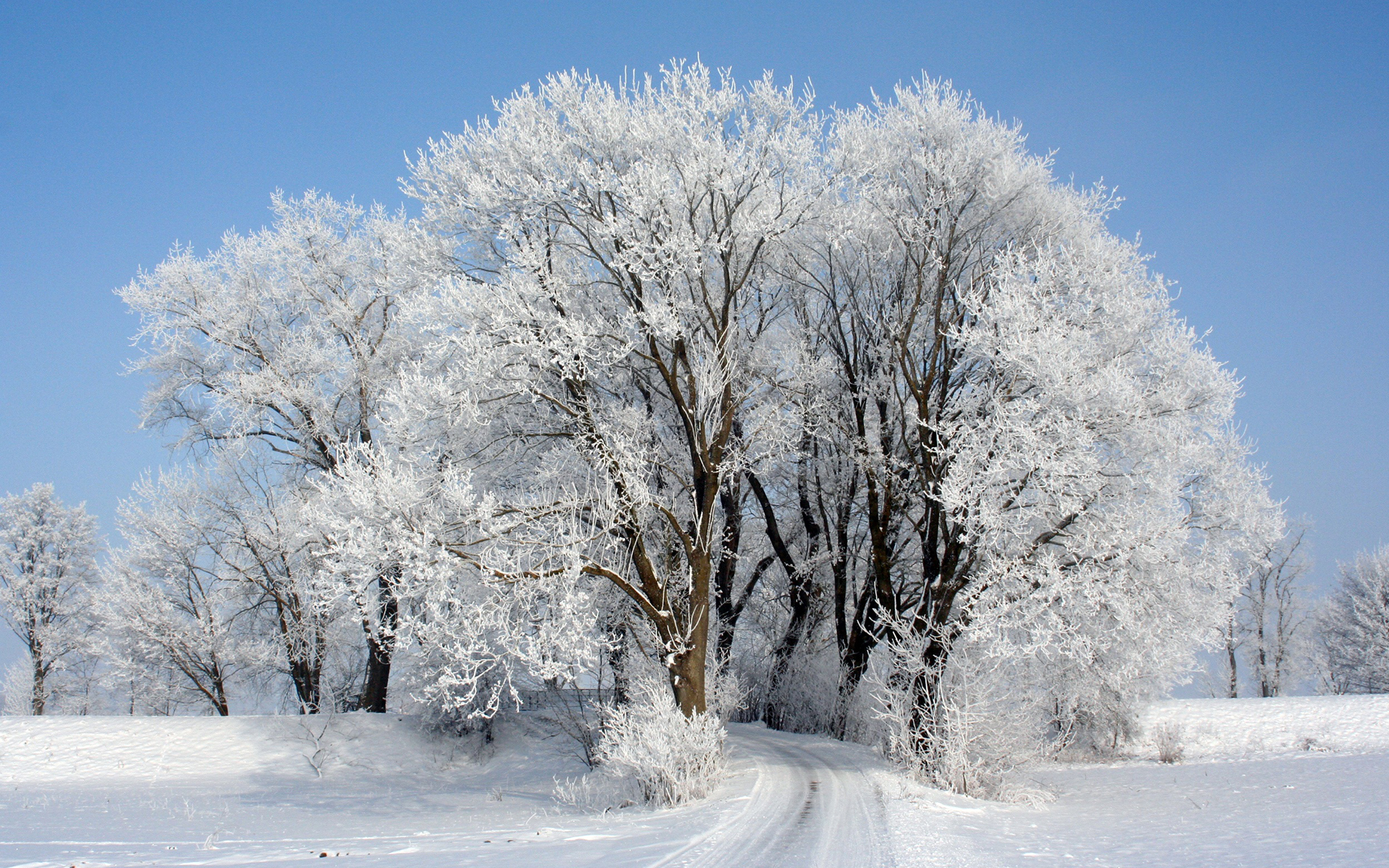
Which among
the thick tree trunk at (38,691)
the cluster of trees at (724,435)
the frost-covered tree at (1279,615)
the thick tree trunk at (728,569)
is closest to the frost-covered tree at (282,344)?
the cluster of trees at (724,435)

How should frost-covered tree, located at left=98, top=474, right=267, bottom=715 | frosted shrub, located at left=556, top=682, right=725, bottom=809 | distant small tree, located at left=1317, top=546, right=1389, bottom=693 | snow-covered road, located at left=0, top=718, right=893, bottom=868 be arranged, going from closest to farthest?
snow-covered road, located at left=0, top=718, right=893, bottom=868
frosted shrub, located at left=556, top=682, right=725, bottom=809
frost-covered tree, located at left=98, top=474, right=267, bottom=715
distant small tree, located at left=1317, top=546, right=1389, bottom=693

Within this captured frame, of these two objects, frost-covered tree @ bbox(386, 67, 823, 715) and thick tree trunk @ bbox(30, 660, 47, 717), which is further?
thick tree trunk @ bbox(30, 660, 47, 717)

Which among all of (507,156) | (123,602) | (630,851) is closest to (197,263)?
(123,602)

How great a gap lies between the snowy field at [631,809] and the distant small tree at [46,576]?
31.5 ft

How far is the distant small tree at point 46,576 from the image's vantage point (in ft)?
77.5

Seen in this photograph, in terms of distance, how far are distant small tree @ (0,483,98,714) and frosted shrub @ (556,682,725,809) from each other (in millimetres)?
22839

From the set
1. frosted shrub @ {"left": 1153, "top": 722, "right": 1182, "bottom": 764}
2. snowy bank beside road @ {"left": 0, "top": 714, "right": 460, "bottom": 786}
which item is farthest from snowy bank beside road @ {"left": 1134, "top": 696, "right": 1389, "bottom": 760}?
snowy bank beside road @ {"left": 0, "top": 714, "right": 460, "bottom": 786}

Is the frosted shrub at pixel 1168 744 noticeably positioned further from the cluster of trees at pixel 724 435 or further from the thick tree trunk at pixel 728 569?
the thick tree trunk at pixel 728 569

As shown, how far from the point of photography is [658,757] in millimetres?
9453

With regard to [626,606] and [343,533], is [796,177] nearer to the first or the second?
[626,606]

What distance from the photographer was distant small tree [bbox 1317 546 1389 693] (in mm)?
29391

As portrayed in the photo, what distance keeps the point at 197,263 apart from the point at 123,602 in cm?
890

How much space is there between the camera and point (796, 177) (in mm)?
13445

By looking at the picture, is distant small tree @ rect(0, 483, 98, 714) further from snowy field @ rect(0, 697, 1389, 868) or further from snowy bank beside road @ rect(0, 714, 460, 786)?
snowy field @ rect(0, 697, 1389, 868)
